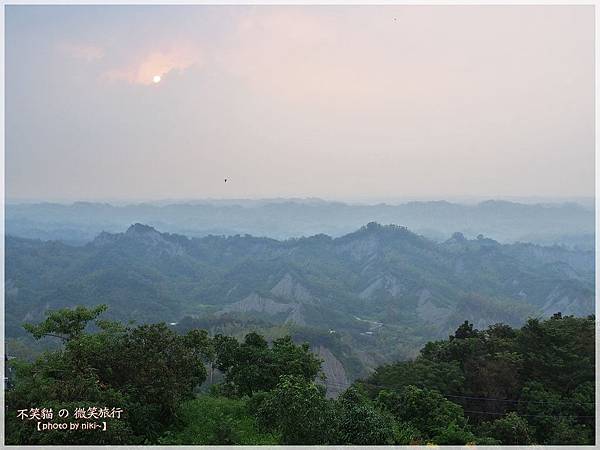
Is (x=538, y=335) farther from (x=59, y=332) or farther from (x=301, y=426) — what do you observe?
(x=59, y=332)

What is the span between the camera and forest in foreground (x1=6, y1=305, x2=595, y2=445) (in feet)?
27.7

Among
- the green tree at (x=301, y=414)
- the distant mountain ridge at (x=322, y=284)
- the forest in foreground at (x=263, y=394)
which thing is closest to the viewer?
the forest in foreground at (x=263, y=394)

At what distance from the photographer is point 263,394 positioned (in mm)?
12156

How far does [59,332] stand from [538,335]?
17.2 m

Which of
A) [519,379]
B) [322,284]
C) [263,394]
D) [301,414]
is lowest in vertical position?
[322,284]

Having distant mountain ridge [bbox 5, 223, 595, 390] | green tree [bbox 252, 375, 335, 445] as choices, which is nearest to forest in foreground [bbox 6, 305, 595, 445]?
green tree [bbox 252, 375, 335, 445]

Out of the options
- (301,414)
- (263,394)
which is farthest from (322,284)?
(301,414)

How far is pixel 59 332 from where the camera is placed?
1295cm

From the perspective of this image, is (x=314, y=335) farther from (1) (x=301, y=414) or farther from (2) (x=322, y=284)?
(1) (x=301, y=414)

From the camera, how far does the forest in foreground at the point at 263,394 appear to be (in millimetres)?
8445

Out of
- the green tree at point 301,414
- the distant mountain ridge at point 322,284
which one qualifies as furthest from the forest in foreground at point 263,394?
the distant mountain ridge at point 322,284

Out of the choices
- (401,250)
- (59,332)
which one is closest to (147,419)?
(59,332)

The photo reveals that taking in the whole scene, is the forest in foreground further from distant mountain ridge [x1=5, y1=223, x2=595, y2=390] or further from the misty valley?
distant mountain ridge [x1=5, y1=223, x2=595, y2=390]

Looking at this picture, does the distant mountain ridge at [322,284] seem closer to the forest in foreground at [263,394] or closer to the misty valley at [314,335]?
the misty valley at [314,335]
